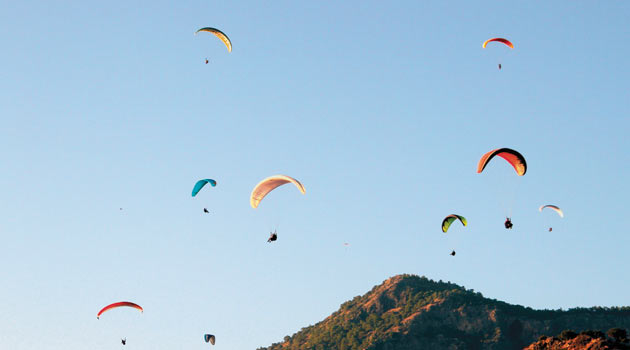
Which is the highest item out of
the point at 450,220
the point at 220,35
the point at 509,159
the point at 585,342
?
the point at 220,35

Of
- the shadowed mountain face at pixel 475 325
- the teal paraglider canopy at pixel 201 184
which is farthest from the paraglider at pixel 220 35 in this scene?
the shadowed mountain face at pixel 475 325

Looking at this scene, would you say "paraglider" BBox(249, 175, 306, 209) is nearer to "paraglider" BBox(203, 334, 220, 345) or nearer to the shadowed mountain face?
"paraglider" BBox(203, 334, 220, 345)

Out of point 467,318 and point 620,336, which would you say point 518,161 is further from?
point 467,318

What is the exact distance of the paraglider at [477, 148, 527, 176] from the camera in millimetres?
55781

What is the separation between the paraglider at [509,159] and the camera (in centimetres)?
5578

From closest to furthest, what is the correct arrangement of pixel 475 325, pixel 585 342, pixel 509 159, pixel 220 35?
pixel 509 159, pixel 220 35, pixel 585 342, pixel 475 325

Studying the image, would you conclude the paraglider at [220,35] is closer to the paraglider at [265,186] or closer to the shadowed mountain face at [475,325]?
the paraglider at [265,186]

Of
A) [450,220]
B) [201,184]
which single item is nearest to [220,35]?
[201,184]

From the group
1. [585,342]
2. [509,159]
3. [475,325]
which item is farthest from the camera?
[475,325]

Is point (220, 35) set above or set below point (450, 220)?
above

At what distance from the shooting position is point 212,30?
67250mm

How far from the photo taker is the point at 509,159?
2297 inches

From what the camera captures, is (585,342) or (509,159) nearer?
(509,159)

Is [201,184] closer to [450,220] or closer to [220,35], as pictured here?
[220,35]
